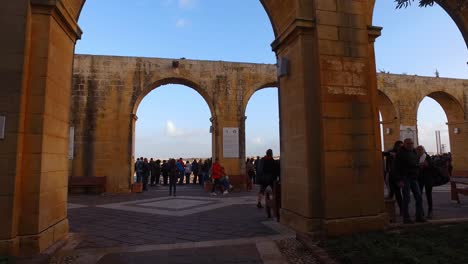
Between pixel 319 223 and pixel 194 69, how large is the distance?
34.1 feet

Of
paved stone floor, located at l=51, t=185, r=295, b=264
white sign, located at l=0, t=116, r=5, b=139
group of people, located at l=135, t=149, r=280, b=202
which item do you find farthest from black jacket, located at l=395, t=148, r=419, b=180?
Answer: white sign, located at l=0, t=116, r=5, b=139

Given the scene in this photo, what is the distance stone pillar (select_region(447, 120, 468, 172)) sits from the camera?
57.4 ft

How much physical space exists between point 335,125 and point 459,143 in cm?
1718

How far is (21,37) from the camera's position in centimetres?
397

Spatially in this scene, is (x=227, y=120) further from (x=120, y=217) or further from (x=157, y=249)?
(x=157, y=249)

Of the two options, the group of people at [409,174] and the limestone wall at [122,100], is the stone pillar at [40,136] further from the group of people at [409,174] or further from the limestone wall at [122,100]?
the limestone wall at [122,100]

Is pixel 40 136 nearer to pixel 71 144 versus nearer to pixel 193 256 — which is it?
pixel 193 256

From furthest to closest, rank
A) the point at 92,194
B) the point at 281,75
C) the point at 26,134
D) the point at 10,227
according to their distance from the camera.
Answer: the point at 92,194 < the point at 281,75 < the point at 26,134 < the point at 10,227

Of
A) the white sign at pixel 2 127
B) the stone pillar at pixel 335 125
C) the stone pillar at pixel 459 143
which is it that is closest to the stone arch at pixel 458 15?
the stone pillar at pixel 335 125

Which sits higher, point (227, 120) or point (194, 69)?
point (194, 69)

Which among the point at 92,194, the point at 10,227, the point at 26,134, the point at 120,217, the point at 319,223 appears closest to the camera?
the point at 10,227

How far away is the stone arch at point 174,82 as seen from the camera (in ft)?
43.0

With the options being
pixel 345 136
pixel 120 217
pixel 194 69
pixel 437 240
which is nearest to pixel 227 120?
pixel 194 69

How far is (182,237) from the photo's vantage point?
4844mm
